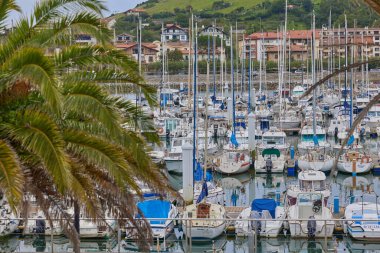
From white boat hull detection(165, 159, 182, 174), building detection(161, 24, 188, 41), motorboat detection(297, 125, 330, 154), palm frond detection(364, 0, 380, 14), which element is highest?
building detection(161, 24, 188, 41)

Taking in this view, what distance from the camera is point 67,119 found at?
34.1 feet

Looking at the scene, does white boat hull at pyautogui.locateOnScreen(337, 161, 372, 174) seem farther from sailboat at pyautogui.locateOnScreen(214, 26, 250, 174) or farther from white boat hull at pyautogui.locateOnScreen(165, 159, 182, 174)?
white boat hull at pyautogui.locateOnScreen(165, 159, 182, 174)

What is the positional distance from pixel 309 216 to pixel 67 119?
649 inches

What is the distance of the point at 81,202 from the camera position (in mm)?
9602

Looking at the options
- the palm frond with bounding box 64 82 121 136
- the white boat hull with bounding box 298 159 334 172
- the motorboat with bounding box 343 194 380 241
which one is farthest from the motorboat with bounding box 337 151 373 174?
the palm frond with bounding box 64 82 121 136

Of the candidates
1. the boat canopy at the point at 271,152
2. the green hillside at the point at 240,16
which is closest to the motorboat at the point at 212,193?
the boat canopy at the point at 271,152

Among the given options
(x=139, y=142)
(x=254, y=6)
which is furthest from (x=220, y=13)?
(x=139, y=142)

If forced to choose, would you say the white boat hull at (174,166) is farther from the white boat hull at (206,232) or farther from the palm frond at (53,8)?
the palm frond at (53,8)

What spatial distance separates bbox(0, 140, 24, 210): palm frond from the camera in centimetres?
866

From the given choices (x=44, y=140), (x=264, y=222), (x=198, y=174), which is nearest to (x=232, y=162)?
(x=198, y=174)

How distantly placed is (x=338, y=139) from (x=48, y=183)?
42193mm

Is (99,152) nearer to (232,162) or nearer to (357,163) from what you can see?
(232,162)

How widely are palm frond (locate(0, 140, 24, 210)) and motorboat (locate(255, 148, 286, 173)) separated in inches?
1245

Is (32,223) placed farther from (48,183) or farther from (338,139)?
(338,139)
